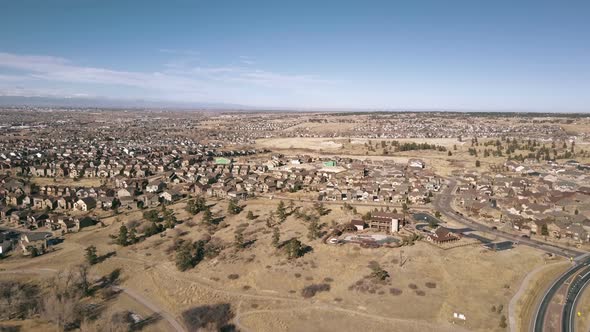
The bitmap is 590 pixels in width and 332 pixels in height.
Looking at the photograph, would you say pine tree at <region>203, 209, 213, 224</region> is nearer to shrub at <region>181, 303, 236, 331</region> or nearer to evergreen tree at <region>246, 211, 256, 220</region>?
evergreen tree at <region>246, 211, 256, 220</region>

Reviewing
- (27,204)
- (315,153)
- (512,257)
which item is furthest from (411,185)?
(27,204)

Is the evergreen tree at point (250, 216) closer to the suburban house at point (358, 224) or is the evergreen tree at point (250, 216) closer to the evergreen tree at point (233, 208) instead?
the evergreen tree at point (233, 208)

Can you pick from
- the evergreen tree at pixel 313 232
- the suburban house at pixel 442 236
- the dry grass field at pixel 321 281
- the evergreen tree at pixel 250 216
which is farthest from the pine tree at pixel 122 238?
the suburban house at pixel 442 236

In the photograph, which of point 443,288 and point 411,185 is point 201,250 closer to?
point 443,288

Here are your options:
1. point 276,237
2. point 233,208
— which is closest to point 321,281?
point 276,237

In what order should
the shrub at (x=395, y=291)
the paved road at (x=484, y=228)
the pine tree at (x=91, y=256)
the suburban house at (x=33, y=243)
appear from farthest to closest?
the suburban house at (x=33, y=243), the paved road at (x=484, y=228), the pine tree at (x=91, y=256), the shrub at (x=395, y=291)

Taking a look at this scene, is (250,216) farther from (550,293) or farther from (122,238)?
(550,293)
